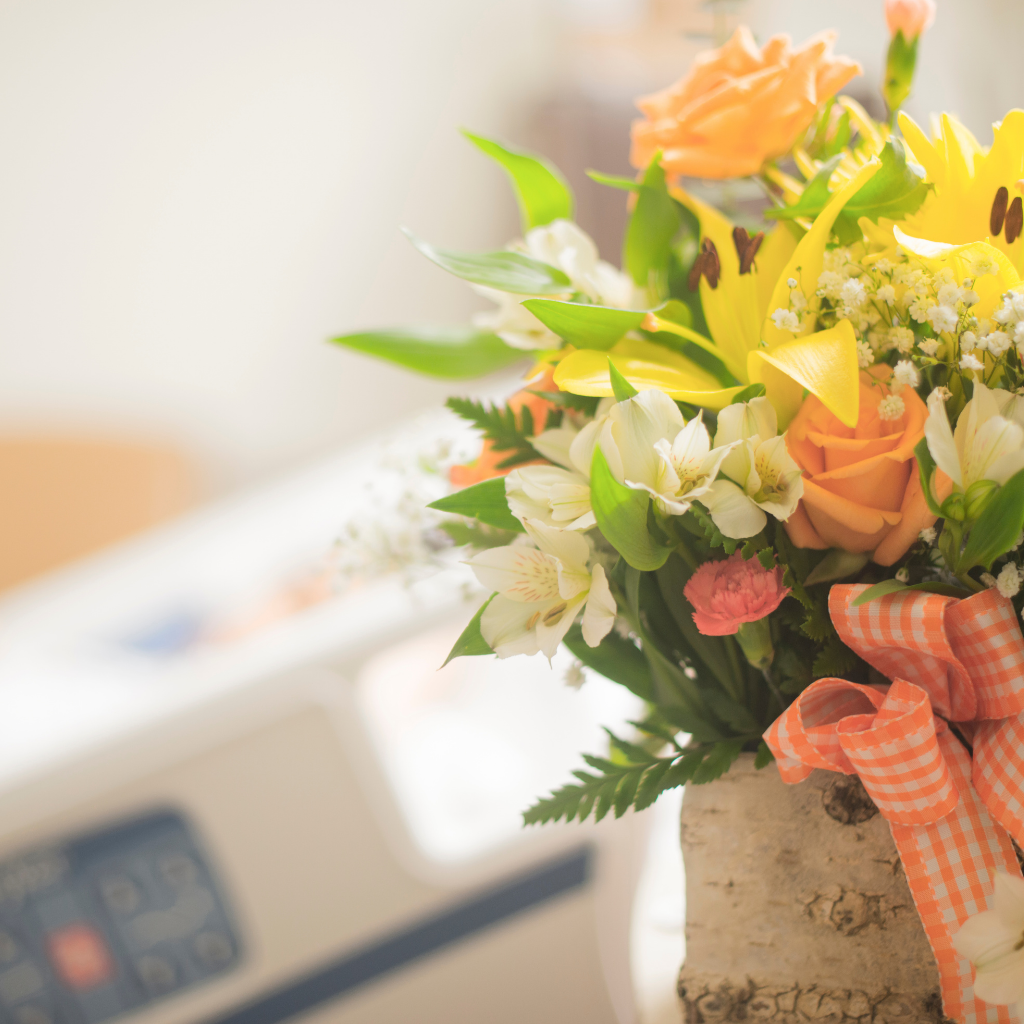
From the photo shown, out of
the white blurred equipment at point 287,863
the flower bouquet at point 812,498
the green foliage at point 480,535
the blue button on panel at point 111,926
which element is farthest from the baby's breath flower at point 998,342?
the blue button on panel at point 111,926

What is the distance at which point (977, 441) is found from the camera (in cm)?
29

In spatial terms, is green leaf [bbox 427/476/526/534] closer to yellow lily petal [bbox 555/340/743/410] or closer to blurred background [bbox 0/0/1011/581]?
yellow lily petal [bbox 555/340/743/410]

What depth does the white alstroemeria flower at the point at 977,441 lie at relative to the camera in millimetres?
281

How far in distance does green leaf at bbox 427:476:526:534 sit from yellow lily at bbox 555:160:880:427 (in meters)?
0.06

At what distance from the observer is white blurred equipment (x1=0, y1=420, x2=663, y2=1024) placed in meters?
0.65

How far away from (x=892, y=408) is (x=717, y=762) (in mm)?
167

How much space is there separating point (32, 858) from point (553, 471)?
59 centimetres

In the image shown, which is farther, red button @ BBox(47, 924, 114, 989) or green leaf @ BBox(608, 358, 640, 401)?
red button @ BBox(47, 924, 114, 989)

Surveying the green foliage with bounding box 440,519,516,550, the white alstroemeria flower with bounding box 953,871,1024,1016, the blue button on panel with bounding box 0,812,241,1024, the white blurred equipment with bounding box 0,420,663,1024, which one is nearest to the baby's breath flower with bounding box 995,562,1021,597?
the white alstroemeria flower with bounding box 953,871,1024,1016

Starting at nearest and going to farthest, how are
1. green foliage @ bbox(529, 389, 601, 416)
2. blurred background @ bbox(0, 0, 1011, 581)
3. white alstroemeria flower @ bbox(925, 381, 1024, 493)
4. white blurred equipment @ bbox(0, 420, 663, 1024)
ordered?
white alstroemeria flower @ bbox(925, 381, 1024, 493) → green foliage @ bbox(529, 389, 601, 416) → white blurred equipment @ bbox(0, 420, 663, 1024) → blurred background @ bbox(0, 0, 1011, 581)

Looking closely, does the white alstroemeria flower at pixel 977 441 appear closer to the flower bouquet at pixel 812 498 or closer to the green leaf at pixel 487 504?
the flower bouquet at pixel 812 498

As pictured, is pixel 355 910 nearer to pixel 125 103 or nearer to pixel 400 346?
pixel 400 346

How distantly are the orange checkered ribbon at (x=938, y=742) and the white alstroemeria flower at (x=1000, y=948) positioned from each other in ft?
0.09

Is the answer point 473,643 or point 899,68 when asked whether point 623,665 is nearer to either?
point 473,643
